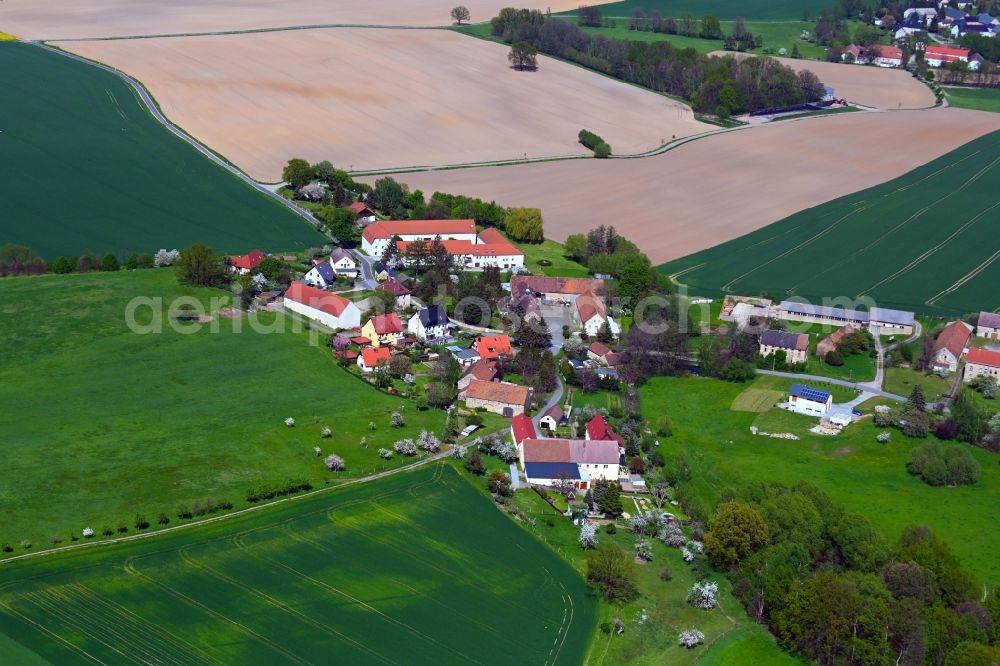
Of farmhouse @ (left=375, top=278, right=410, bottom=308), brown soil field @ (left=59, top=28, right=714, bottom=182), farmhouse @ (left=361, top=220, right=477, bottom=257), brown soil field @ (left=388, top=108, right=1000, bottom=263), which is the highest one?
brown soil field @ (left=59, top=28, right=714, bottom=182)

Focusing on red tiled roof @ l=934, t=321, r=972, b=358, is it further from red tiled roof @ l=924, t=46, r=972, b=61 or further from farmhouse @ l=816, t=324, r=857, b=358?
red tiled roof @ l=924, t=46, r=972, b=61

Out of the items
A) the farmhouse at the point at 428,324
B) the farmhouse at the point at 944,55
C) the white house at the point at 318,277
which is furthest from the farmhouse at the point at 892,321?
the farmhouse at the point at 944,55

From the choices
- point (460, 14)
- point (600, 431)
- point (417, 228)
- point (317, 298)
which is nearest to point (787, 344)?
point (600, 431)

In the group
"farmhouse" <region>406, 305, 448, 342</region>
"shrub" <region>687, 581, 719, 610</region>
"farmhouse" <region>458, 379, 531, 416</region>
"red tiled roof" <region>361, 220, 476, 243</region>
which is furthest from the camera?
"red tiled roof" <region>361, 220, 476, 243</region>

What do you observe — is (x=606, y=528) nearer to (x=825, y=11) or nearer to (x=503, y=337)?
(x=503, y=337)

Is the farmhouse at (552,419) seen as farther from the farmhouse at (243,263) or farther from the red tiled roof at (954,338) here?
the farmhouse at (243,263)

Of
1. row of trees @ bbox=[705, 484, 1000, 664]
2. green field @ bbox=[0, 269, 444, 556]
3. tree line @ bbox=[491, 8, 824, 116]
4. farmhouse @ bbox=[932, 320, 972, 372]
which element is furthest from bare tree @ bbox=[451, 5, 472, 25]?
row of trees @ bbox=[705, 484, 1000, 664]
